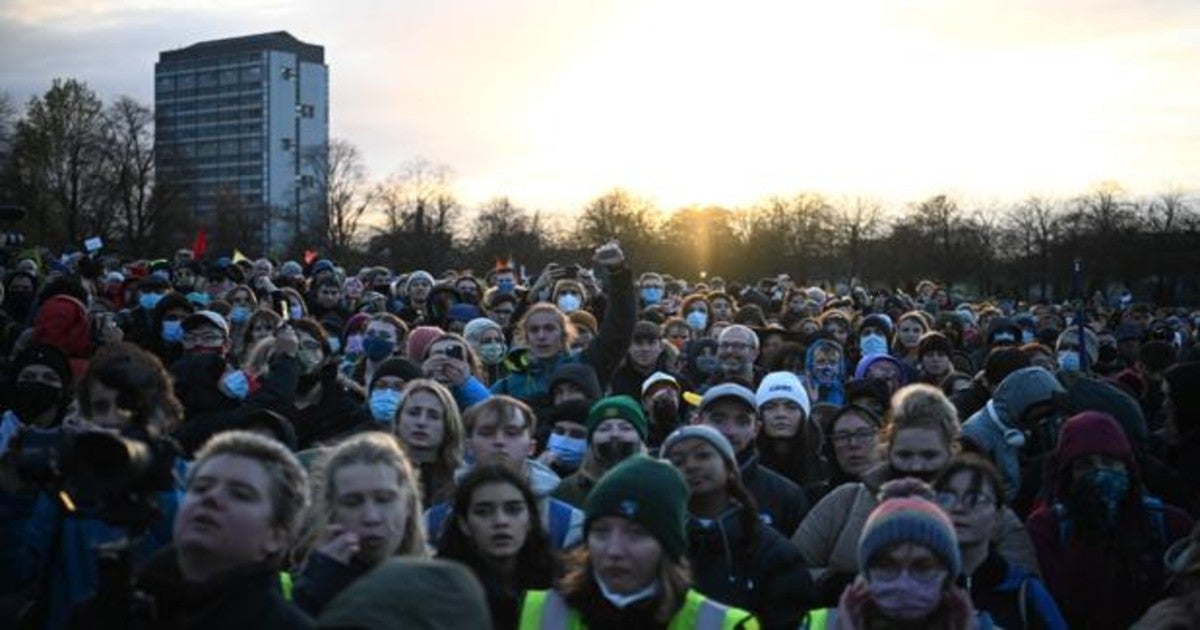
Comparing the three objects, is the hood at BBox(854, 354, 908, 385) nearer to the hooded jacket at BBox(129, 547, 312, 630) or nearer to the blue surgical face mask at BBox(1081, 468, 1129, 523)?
the blue surgical face mask at BBox(1081, 468, 1129, 523)

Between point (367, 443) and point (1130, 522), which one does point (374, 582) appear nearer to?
point (367, 443)

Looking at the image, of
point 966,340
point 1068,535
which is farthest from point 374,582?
point 966,340

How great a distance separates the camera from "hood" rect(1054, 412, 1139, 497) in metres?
6.53

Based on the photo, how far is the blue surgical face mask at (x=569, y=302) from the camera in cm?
1364

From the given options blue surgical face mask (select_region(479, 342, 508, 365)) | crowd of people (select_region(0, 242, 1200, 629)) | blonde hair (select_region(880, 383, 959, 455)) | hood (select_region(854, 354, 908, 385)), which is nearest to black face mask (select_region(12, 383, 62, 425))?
crowd of people (select_region(0, 242, 1200, 629))

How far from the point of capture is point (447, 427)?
6.86m

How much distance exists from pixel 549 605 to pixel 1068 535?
2863mm

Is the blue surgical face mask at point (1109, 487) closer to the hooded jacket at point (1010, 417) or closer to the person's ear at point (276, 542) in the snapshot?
the hooded jacket at point (1010, 417)

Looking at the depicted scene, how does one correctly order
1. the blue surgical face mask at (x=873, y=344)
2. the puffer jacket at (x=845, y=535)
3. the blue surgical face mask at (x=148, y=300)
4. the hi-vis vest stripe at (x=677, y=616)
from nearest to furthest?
the hi-vis vest stripe at (x=677, y=616), the puffer jacket at (x=845, y=535), the blue surgical face mask at (x=873, y=344), the blue surgical face mask at (x=148, y=300)

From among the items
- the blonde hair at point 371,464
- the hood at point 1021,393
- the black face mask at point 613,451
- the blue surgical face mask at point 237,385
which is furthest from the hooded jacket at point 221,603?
the hood at point 1021,393

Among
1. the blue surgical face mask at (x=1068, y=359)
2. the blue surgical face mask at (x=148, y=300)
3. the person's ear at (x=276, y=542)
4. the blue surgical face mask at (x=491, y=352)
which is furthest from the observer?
the blue surgical face mask at (x=148, y=300)

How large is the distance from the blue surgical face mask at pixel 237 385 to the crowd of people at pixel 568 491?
1 centimetres

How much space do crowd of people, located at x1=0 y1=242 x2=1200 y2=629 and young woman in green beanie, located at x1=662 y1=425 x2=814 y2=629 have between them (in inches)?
0.5

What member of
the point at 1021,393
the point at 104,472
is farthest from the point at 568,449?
the point at 104,472
